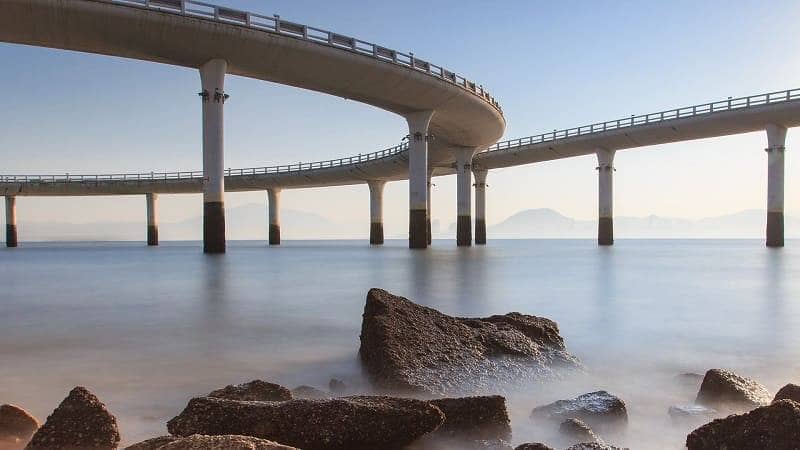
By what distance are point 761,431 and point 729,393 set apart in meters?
1.53

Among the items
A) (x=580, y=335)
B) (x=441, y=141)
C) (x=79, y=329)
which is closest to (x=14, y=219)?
(x=441, y=141)

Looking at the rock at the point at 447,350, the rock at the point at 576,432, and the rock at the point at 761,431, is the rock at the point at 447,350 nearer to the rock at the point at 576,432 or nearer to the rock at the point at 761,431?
the rock at the point at 576,432

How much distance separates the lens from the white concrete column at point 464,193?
153 feet

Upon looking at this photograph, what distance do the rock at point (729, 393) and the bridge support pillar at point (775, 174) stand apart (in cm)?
4161

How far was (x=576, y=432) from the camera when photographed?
3.23m

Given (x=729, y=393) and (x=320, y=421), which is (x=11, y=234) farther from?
(x=729, y=393)

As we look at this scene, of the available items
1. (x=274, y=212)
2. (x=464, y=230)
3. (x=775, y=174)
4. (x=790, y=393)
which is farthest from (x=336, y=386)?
(x=274, y=212)

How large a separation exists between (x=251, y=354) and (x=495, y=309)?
5.29m

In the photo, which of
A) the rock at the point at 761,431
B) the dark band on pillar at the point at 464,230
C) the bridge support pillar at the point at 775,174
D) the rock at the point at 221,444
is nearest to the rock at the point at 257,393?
the rock at the point at 221,444

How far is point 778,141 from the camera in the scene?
37875 millimetres

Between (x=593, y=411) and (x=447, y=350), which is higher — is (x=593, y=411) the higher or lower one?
the lower one

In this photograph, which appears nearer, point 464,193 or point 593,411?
point 593,411

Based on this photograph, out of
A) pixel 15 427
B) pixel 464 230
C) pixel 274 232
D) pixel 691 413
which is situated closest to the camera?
pixel 15 427

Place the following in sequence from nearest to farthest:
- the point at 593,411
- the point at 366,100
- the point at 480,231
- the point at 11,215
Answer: the point at 593,411 < the point at 366,100 < the point at 480,231 < the point at 11,215
